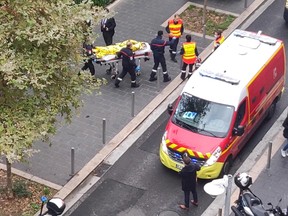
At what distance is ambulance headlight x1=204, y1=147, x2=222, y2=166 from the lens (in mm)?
18266

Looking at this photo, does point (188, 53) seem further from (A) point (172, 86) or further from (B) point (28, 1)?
(B) point (28, 1)

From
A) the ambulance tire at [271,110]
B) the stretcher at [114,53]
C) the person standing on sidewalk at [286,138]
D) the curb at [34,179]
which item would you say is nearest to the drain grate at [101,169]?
the curb at [34,179]

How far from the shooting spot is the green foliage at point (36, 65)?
15016mm

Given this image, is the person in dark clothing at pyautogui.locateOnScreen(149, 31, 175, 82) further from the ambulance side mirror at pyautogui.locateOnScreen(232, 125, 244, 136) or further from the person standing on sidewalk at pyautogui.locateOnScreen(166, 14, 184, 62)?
the ambulance side mirror at pyautogui.locateOnScreen(232, 125, 244, 136)

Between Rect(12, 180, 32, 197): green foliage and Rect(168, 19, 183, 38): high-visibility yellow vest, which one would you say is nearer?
Rect(12, 180, 32, 197): green foliage

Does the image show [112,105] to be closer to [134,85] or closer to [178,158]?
[134,85]

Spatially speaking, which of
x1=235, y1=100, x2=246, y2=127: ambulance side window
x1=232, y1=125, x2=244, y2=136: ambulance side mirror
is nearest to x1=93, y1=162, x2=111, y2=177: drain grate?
x1=232, y1=125, x2=244, y2=136: ambulance side mirror

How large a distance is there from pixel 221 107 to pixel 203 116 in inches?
19.9

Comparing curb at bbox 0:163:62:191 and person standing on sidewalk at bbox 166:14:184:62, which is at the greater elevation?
person standing on sidewalk at bbox 166:14:184:62

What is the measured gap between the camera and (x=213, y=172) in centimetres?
1839

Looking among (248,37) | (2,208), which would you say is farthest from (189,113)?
(2,208)

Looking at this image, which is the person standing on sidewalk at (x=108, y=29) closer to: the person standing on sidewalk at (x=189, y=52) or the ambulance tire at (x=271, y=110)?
the person standing on sidewalk at (x=189, y=52)

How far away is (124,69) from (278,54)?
179 inches

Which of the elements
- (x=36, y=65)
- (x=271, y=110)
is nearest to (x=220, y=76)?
(x=271, y=110)
